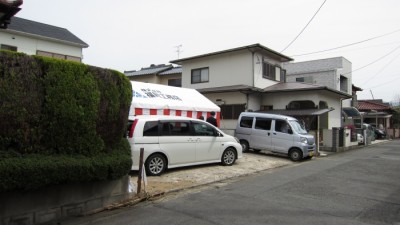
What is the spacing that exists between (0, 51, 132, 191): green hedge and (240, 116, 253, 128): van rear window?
989 centimetres

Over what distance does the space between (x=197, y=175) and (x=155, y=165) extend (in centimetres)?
131

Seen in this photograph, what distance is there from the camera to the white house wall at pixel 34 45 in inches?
757

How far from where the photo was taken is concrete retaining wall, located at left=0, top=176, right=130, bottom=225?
512 cm

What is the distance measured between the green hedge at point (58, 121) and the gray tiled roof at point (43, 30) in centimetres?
1662

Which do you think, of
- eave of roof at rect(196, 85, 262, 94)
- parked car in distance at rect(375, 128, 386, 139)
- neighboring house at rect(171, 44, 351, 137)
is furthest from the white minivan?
parked car in distance at rect(375, 128, 386, 139)

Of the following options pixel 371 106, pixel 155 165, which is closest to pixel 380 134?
pixel 371 106

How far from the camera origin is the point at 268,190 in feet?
25.7

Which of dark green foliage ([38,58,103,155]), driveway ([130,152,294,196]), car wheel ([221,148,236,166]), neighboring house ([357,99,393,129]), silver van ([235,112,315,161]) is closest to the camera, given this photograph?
dark green foliage ([38,58,103,155])

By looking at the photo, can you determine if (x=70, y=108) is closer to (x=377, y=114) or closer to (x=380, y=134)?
(x=380, y=134)

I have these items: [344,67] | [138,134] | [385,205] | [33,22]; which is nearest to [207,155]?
[138,134]

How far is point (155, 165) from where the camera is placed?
30.8ft

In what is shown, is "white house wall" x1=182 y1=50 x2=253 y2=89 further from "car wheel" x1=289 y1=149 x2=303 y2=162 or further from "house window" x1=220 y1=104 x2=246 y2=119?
"car wheel" x1=289 y1=149 x2=303 y2=162

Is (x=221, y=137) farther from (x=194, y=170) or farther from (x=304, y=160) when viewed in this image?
(x=304, y=160)

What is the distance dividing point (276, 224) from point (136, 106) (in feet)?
25.5
